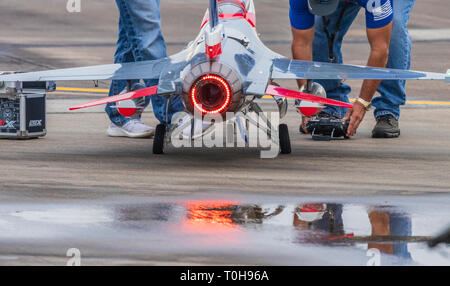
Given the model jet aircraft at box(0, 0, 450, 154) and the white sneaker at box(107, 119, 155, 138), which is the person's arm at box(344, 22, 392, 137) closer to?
the model jet aircraft at box(0, 0, 450, 154)

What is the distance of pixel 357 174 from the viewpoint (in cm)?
773

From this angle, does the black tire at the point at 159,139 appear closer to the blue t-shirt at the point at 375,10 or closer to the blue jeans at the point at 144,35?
the blue jeans at the point at 144,35

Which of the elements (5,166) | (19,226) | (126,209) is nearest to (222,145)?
(5,166)

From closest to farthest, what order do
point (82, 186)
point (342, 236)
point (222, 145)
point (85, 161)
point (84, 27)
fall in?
point (342, 236)
point (82, 186)
point (85, 161)
point (222, 145)
point (84, 27)

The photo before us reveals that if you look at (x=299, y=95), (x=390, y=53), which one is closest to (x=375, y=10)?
(x=390, y=53)

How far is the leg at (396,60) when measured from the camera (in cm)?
1005

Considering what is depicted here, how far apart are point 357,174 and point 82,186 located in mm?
2074

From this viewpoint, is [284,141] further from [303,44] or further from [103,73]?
[103,73]

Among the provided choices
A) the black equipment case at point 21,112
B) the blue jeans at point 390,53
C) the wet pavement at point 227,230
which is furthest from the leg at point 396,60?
the wet pavement at point 227,230

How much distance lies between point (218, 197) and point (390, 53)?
12.8ft

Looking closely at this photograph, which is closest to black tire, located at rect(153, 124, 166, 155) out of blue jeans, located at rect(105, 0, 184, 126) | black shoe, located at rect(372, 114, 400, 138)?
blue jeans, located at rect(105, 0, 184, 126)

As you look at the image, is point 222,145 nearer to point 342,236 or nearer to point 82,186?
point 82,186

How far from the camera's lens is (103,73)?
27.7 ft

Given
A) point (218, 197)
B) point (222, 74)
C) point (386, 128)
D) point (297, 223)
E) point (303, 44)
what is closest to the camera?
point (297, 223)
